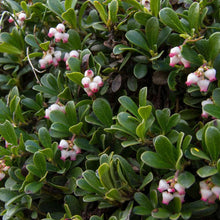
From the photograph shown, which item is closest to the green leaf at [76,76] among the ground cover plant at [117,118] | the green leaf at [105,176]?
the ground cover plant at [117,118]

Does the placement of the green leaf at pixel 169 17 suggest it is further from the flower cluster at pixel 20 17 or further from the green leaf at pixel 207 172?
the flower cluster at pixel 20 17

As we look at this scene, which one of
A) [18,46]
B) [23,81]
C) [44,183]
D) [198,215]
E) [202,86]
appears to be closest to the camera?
[198,215]

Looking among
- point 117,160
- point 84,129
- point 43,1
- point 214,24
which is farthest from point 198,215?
point 43,1

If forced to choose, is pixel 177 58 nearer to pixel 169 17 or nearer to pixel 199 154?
pixel 169 17

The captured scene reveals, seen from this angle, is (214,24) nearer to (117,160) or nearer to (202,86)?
(202,86)

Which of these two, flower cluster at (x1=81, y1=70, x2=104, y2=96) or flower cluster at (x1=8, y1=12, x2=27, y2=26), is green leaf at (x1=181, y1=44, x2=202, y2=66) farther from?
flower cluster at (x1=8, y1=12, x2=27, y2=26)

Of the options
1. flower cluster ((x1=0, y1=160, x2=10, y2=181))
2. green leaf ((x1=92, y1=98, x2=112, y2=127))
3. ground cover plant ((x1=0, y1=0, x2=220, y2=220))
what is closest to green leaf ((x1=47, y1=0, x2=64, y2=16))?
ground cover plant ((x1=0, y1=0, x2=220, y2=220))
